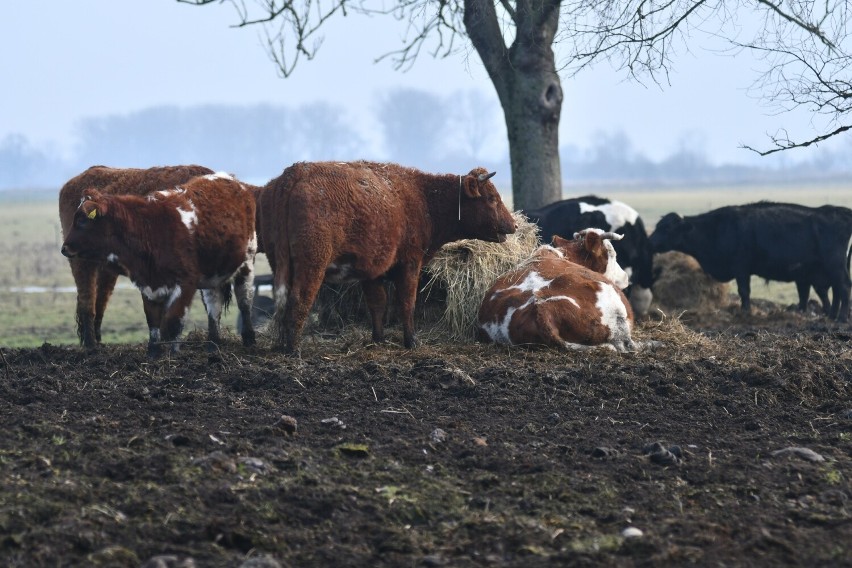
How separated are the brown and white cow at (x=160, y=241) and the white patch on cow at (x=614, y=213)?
671 cm

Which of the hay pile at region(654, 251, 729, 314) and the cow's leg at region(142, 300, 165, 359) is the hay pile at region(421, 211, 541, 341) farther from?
the hay pile at region(654, 251, 729, 314)

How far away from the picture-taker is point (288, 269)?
10414 millimetres

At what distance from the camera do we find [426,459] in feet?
22.4

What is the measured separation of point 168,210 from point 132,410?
293 cm

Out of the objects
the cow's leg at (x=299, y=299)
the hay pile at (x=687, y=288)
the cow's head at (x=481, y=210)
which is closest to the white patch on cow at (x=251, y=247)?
the cow's leg at (x=299, y=299)

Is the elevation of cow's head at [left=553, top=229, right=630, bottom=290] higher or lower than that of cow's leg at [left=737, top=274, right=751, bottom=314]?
higher

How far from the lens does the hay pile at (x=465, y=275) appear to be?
39.7ft

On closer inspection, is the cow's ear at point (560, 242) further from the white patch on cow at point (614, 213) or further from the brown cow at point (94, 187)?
the brown cow at point (94, 187)

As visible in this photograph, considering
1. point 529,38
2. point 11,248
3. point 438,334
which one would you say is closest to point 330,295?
point 438,334

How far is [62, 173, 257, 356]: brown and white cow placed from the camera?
10.3 m

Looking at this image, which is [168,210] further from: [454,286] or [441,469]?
[441,469]

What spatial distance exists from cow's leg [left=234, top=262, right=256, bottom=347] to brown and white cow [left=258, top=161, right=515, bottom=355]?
0.45 meters

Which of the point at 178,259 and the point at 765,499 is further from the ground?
the point at 178,259

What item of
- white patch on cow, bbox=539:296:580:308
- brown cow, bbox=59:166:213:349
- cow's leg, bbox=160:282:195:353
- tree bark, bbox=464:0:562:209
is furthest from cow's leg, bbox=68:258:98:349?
tree bark, bbox=464:0:562:209
